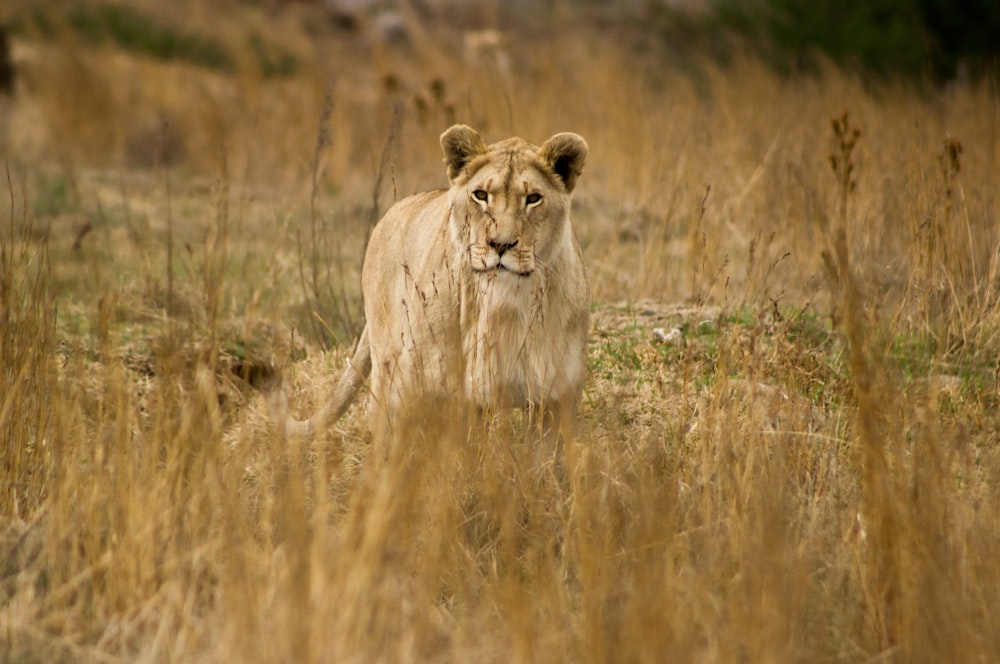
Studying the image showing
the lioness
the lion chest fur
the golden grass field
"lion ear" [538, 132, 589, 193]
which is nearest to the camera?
the golden grass field

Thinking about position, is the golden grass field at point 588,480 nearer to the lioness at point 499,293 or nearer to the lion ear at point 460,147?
the lioness at point 499,293

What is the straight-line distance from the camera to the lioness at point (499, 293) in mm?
4121

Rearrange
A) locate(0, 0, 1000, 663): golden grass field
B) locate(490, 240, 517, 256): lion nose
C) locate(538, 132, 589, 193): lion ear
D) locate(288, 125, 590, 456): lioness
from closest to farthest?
locate(0, 0, 1000, 663): golden grass field
locate(490, 240, 517, 256): lion nose
locate(288, 125, 590, 456): lioness
locate(538, 132, 589, 193): lion ear

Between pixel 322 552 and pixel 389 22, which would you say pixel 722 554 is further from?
pixel 389 22

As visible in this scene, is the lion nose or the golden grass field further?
the lion nose

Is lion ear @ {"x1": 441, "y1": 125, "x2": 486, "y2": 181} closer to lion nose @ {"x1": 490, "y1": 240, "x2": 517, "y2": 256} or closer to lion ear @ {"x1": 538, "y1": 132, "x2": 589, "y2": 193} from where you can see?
lion ear @ {"x1": 538, "y1": 132, "x2": 589, "y2": 193}

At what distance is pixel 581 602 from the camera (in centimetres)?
356

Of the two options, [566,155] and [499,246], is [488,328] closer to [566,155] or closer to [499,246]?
[499,246]

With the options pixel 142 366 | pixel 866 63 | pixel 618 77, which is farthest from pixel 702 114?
pixel 866 63

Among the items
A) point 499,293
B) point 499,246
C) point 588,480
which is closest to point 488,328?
point 499,293

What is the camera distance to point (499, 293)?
4.27m

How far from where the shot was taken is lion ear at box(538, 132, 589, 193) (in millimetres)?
4387

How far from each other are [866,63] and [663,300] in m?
8.56

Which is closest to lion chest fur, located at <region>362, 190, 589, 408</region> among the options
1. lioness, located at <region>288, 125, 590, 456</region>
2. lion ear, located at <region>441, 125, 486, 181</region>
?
lioness, located at <region>288, 125, 590, 456</region>
